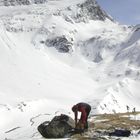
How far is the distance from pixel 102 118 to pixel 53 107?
13007cm

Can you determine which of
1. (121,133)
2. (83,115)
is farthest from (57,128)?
(121,133)

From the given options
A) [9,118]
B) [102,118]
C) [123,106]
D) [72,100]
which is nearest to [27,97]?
[72,100]

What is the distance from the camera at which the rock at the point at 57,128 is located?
27875mm

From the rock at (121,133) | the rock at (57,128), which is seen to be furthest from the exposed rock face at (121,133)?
the rock at (57,128)

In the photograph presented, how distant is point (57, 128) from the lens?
2792cm

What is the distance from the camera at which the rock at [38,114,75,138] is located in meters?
27.9

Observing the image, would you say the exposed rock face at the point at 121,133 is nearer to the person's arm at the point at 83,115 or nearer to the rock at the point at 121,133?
the rock at the point at 121,133

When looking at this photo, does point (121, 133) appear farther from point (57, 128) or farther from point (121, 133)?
point (57, 128)

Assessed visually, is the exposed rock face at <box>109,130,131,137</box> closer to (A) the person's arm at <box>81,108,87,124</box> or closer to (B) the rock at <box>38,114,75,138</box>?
(A) the person's arm at <box>81,108,87,124</box>

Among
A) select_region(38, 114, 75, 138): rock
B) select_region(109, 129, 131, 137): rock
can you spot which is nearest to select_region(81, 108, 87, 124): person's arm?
select_region(38, 114, 75, 138): rock

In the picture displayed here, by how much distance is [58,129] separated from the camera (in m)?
27.9

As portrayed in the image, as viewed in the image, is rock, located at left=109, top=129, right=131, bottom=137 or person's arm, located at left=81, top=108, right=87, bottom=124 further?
person's arm, located at left=81, top=108, right=87, bottom=124

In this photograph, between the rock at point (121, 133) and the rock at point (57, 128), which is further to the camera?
the rock at point (57, 128)

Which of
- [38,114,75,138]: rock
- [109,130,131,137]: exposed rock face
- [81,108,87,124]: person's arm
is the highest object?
[81,108,87,124]: person's arm
